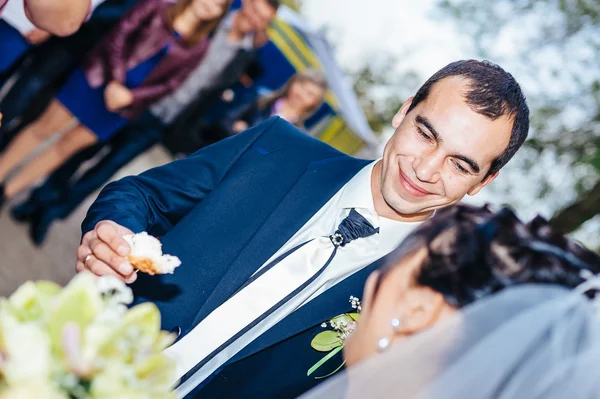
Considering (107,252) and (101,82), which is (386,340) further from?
(101,82)

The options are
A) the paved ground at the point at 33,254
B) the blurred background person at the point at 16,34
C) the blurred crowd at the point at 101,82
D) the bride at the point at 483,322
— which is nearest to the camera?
the bride at the point at 483,322

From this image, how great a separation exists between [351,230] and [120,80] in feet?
11.7

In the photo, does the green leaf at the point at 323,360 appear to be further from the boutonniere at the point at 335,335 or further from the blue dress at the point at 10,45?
the blue dress at the point at 10,45

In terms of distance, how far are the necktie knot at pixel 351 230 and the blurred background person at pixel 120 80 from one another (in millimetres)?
3299

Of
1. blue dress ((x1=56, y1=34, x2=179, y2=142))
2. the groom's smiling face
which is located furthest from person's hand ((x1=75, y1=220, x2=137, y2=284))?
blue dress ((x1=56, y1=34, x2=179, y2=142))

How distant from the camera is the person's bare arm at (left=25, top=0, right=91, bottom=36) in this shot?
3.70m

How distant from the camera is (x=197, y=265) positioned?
2.25 m

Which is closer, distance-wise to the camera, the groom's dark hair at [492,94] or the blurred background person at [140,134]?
the groom's dark hair at [492,94]

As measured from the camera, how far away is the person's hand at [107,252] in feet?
5.27

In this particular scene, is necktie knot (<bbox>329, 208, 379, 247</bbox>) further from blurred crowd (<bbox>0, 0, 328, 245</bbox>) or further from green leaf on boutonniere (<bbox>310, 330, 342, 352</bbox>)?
blurred crowd (<bbox>0, 0, 328, 245</bbox>)

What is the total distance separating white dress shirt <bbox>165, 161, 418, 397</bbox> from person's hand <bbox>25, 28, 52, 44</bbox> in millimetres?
2820

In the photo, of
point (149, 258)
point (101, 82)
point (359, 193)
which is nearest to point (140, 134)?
point (101, 82)

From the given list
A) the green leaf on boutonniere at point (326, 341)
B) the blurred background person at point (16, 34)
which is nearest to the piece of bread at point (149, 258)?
the green leaf on boutonniere at point (326, 341)

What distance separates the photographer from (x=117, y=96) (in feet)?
16.9
